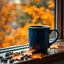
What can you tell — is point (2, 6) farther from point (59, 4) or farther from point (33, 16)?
point (59, 4)

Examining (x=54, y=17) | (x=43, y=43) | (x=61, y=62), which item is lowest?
(x=61, y=62)

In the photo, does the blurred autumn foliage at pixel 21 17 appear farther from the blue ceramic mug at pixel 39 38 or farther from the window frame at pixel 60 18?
the blue ceramic mug at pixel 39 38

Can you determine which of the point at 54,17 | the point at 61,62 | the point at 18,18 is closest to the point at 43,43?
the point at 61,62

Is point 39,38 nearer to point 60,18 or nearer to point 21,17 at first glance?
point 21,17

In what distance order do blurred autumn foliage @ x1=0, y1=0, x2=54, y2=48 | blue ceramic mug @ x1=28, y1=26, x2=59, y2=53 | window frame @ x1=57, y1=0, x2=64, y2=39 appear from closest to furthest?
blue ceramic mug @ x1=28, y1=26, x2=59, y2=53
blurred autumn foliage @ x1=0, y1=0, x2=54, y2=48
window frame @ x1=57, y1=0, x2=64, y2=39

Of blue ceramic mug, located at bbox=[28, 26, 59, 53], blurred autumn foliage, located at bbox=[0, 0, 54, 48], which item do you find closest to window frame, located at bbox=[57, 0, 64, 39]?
blurred autumn foliage, located at bbox=[0, 0, 54, 48]

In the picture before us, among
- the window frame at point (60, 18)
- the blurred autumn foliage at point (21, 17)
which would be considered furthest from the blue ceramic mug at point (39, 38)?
the window frame at point (60, 18)

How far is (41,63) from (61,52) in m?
0.15

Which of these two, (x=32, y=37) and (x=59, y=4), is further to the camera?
(x=59, y=4)

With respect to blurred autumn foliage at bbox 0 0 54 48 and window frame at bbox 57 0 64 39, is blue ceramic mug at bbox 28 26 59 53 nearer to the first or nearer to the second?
blurred autumn foliage at bbox 0 0 54 48

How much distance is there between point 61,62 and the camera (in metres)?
1.06

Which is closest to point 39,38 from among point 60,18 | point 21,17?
point 21,17

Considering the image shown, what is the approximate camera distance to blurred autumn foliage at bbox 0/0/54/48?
1.13 metres

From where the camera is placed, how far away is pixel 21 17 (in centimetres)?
121
